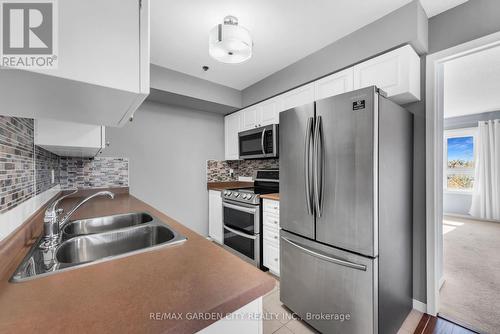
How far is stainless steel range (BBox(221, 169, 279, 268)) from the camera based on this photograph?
103 inches

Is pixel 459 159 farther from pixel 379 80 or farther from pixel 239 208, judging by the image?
pixel 239 208

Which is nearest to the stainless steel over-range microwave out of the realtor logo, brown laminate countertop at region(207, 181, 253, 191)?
brown laminate countertop at region(207, 181, 253, 191)

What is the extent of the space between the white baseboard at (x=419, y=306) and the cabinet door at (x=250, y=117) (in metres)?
2.58

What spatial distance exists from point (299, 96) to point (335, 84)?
47 cm

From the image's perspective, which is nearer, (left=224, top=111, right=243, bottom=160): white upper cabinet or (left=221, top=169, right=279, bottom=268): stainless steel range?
(left=221, top=169, right=279, bottom=268): stainless steel range

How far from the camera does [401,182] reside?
5.63 feet

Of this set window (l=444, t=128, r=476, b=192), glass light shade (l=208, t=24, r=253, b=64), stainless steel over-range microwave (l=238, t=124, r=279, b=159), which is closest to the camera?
glass light shade (l=208, t=24, r=253, b=64)

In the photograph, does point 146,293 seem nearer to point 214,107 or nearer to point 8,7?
point 8,7

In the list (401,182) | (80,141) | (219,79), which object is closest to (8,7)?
(80,141)

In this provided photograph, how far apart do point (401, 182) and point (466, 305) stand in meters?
1.34

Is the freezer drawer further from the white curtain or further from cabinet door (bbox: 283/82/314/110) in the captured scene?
the white curtain

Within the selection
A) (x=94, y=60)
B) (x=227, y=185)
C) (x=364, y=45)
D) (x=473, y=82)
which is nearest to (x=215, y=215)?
(x=227, y=185)

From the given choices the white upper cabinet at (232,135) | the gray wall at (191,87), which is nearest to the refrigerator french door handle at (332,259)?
the white upper cabinet at (232,135)

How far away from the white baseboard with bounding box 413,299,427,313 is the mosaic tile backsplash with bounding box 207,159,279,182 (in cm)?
226
